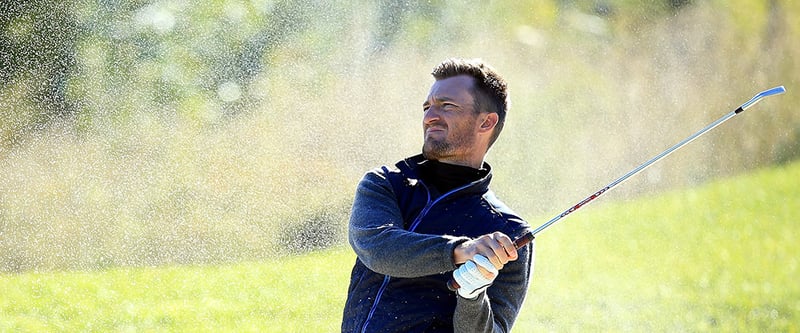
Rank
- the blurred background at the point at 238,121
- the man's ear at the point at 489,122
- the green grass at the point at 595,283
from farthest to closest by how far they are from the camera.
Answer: the blurred background at the point at 238,121
the green grass at the point at 595,283
the man's ear at the point at 489,122

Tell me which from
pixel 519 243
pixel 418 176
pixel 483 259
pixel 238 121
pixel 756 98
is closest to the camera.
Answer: pixel 483 259

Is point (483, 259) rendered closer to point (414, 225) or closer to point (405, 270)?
point (405, 270)

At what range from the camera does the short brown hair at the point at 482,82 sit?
3.78m

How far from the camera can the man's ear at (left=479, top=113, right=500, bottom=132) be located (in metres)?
3.76

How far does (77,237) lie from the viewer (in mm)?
6145

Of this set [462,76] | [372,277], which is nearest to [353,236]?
[372,277]

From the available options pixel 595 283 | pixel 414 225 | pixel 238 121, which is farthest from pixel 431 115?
pixel 595 283

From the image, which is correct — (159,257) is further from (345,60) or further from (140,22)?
(345,60)

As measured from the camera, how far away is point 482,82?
3.80m

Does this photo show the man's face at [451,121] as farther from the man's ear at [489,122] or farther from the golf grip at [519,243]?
the golf grip at [519,243]

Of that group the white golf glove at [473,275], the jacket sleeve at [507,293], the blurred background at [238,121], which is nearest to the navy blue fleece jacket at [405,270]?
the jacket sleeve at [507,293]

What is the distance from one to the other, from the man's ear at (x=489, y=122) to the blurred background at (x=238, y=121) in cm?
275

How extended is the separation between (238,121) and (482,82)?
314 centimetres

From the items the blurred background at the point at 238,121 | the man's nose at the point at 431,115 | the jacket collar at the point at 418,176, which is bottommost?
A: the jacket collar at the point at 418,176
